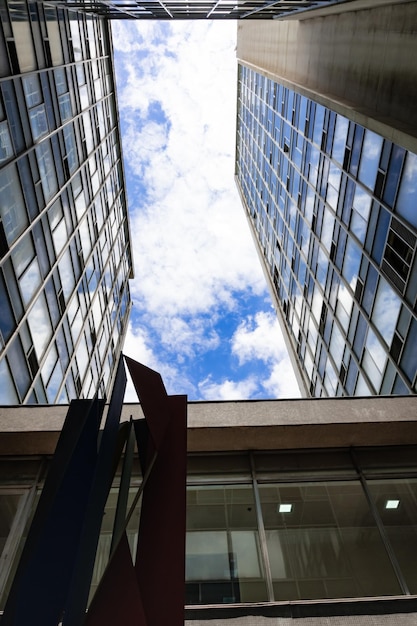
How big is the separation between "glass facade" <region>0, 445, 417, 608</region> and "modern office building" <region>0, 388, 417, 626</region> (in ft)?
0.07

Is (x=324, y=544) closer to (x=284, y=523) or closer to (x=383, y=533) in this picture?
(x=284, y=523)

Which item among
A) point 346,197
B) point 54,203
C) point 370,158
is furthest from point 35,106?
point 346,197

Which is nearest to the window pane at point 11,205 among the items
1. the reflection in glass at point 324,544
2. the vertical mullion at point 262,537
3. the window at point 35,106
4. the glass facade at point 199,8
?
the window at point 35,106

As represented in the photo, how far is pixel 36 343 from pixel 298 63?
25.2 metres

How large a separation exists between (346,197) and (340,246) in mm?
2438

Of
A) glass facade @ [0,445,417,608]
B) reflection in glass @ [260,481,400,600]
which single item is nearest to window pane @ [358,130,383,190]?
glass facade @ [0,445,417,608]

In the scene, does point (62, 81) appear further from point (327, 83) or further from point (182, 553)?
point (182, 553)

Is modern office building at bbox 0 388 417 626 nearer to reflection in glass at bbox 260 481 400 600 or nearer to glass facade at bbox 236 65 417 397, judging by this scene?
reflection in glass at bbox 260 481 400 600

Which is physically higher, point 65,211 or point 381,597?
point 65,211

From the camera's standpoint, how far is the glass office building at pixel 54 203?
677 inches

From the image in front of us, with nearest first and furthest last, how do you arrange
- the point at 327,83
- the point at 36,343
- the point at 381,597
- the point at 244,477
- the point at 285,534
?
the point at 381,597
the point at 285,534
the point at 244,477
the point at 36,343
the point at 327,83

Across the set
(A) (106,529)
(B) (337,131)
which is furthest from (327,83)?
(A) (106,529)

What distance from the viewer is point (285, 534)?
9.04m

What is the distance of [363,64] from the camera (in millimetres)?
22141
